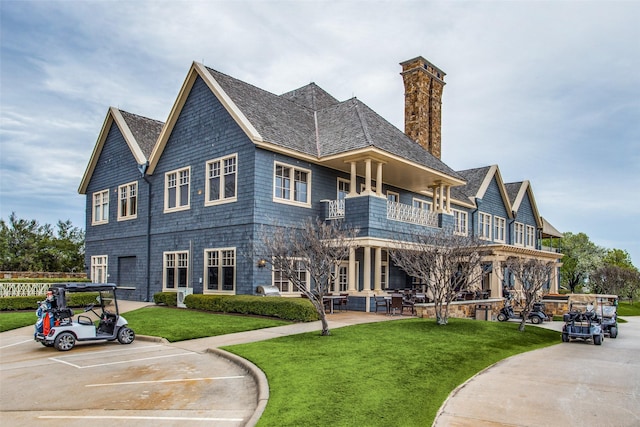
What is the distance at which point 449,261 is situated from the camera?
14766 millimetres

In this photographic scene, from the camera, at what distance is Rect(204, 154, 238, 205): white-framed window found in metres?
20.5

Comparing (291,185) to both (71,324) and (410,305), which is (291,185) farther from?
(71,324)

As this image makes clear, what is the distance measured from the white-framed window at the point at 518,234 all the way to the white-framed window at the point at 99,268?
28560 mm

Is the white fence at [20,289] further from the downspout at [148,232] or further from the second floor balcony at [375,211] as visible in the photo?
the second floor balcony at [375,211]

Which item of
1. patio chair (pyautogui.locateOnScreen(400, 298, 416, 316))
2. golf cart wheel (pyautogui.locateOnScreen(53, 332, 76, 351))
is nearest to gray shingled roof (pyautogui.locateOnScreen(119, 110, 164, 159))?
patio chair (pyautogui.locateOnScreen(400, 298, 416, 316))

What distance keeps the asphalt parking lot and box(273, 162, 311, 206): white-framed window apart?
9.51m

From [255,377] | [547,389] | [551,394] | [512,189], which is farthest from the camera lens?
[512,189]

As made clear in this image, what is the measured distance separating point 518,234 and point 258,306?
28.3 meters

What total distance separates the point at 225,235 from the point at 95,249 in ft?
40.9

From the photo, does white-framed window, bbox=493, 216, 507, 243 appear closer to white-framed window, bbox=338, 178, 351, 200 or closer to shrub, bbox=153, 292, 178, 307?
white-framed window, bbox=338, 178, 351, 200

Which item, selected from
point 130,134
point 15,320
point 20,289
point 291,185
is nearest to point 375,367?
point 291,185

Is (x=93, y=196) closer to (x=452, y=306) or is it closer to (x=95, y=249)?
(x=95, y=249)

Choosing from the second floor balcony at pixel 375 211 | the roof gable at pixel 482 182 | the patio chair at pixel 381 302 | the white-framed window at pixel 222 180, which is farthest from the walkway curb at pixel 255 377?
the roof gable at pixel 482 182

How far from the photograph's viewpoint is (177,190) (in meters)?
23.5
